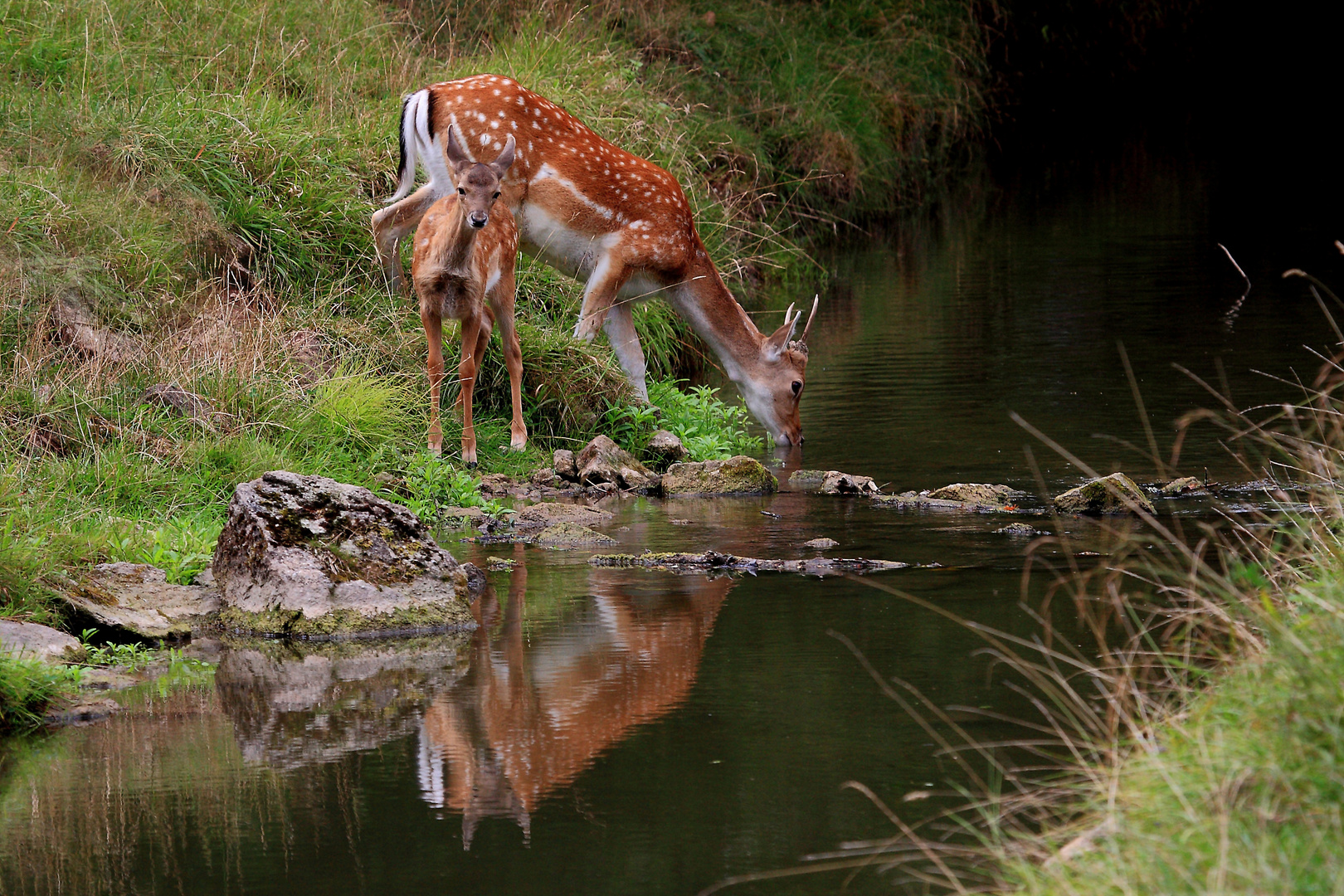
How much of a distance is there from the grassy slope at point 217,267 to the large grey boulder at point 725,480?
3.33 ft

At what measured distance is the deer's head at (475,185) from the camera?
940 centimetres

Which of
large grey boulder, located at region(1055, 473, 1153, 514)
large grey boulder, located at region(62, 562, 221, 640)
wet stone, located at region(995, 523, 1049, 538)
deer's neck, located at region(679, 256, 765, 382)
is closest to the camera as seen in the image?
large grey boulder, located at region(62, 562, 221, 640)

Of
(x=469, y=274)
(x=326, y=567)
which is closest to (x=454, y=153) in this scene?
(x=469, y=274)

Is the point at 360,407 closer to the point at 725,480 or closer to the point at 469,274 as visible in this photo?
the point at 469,274

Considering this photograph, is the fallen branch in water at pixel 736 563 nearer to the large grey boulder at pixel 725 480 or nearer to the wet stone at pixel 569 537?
the wet stone at pixel 569 537

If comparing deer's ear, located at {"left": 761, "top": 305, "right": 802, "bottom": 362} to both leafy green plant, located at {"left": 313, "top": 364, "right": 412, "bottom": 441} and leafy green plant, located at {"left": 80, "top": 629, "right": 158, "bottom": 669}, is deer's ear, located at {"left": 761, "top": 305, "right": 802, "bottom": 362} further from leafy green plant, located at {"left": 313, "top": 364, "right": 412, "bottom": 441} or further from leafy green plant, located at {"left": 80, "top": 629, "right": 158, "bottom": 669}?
leafy green plant, located at {"left": 80, "top": 629, "right": 158, "bottom": 669}

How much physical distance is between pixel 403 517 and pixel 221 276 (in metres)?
4.49

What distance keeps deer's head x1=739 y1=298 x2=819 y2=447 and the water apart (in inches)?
21.1

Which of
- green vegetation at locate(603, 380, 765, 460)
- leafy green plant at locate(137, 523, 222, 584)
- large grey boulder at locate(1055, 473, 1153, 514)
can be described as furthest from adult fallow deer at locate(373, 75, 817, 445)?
leafy green plant at locate(137, 523, 222, 584)

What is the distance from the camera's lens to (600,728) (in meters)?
5.69

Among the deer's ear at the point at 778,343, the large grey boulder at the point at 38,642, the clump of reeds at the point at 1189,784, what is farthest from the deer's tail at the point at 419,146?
the clump of reeds at the point at 1189,784

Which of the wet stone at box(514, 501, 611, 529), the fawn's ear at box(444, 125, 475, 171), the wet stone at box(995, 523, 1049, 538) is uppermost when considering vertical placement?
the fawn's ear at box(444, 125, 475, 171)

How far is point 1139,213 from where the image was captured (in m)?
22.6

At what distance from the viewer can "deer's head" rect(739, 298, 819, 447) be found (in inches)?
456
